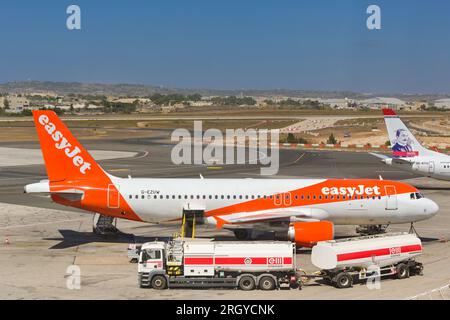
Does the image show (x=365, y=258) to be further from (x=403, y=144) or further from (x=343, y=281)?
(x=403, y=144)

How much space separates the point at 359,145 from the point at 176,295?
368ft

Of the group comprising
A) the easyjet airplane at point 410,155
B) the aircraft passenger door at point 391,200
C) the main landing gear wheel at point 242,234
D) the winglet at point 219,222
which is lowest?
the main landing gear wheel at point 242,234

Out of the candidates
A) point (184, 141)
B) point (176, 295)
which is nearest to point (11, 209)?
point (176, 295)

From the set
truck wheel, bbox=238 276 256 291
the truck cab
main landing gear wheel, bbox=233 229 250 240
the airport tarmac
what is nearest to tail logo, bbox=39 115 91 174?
the airport tarmac

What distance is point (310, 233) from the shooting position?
40969 mm

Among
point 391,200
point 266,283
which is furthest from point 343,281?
point 391,200

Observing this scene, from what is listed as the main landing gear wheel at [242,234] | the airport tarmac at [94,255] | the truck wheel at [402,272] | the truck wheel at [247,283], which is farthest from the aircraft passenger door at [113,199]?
the truck wheel at [402,272]

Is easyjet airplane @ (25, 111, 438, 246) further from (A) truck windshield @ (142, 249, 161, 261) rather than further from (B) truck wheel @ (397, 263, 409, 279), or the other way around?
(A) truck windshield @ (142, 249, 161, 261)

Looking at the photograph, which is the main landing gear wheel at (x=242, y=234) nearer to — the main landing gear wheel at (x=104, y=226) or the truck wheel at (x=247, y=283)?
the main landing gear wheel at (x=104, y=226)

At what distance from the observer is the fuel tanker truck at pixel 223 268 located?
33438 mm

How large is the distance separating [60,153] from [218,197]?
10815 mm

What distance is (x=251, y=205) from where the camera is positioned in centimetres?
4472

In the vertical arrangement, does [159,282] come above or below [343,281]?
above

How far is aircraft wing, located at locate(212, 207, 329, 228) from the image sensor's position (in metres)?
43.3
